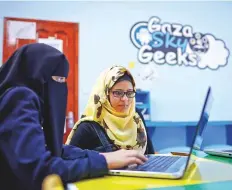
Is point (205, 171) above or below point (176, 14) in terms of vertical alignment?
below

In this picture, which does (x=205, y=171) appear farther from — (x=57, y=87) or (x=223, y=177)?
(x=57, y=87)

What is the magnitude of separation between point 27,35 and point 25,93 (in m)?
2.38

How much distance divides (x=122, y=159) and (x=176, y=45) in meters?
2.81

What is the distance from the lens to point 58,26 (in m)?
3.14

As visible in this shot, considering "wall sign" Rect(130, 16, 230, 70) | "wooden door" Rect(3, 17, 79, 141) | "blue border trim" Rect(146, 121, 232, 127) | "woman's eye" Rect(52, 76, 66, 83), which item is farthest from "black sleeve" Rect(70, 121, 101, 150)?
"wall sign" Rect(130, 16, 230, 70)

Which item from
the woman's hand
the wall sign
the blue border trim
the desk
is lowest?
the blue border trim

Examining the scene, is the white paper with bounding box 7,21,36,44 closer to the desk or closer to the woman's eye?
the woman's eye

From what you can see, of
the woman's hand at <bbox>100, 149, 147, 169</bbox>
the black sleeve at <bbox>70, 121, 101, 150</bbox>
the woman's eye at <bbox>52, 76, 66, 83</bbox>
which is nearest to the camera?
the woman's hand at <bbox>100, 149, 147, 169</bbox>

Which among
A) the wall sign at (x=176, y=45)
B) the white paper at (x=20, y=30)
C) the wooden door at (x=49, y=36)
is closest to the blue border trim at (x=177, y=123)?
the wall sign at (x=176, y=45)

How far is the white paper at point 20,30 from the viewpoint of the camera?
2.99m

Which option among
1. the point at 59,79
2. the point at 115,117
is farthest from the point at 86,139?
the point at 59,79

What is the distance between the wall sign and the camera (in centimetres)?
336

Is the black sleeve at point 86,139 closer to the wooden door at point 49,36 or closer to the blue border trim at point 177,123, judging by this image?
the wooden door at point 49,36

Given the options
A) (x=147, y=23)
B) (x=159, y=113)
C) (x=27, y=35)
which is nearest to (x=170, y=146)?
(x=159, y=113)
